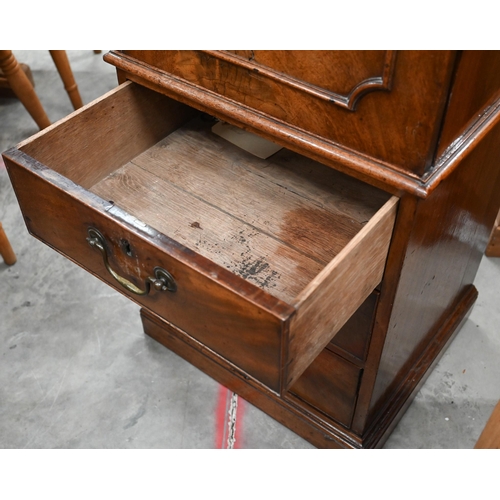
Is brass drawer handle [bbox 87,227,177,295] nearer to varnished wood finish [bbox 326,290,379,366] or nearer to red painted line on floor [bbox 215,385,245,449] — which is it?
varnished wood finish [bbox 326,290,379,366]

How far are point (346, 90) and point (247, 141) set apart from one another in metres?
0.34

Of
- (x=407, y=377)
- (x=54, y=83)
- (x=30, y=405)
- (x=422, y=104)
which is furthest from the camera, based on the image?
(x=54, y=83)

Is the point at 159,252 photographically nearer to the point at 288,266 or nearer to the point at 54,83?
the point at 288,266

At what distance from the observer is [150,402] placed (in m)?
1.37

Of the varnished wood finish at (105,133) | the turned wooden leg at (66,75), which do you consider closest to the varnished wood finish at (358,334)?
the varnished wood finish at (105,133)

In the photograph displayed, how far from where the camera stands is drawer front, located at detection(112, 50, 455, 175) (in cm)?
69

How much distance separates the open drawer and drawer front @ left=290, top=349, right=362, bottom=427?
0.90 feet

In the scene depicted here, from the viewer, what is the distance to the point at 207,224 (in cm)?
95

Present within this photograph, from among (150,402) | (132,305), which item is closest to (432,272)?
(150,402)

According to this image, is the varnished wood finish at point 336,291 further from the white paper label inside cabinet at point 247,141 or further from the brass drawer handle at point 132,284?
the white paper label inside cabinet at point 247,141

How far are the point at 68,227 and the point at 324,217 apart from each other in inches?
14.2

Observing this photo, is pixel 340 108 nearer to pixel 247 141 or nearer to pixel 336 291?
pixel 336 291

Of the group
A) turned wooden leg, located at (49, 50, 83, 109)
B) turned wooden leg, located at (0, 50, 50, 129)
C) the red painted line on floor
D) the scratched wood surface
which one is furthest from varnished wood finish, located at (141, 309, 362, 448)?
turned wooden leg, located at (49, 50, 83, 109)

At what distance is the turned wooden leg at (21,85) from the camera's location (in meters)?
1.80
